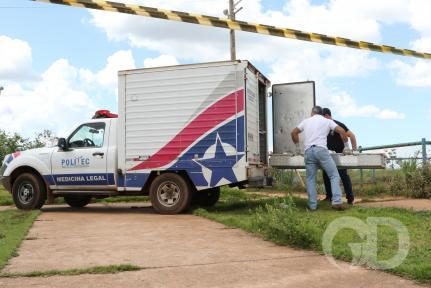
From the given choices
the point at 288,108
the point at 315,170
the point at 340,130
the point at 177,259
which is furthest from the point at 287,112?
the point at 177,259

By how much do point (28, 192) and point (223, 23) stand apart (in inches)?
264

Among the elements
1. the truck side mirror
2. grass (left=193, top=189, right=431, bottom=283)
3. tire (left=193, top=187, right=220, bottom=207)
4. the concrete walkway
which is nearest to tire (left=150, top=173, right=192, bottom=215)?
tire (left=193, top=187, right=220, bottom=207)

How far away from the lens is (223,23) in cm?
664

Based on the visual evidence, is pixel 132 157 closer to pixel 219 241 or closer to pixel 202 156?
pixel 202 156

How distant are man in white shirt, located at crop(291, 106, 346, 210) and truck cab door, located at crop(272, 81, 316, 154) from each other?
144 centimetres

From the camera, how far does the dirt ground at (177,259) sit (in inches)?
169

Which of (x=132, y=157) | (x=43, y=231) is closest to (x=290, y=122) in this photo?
(x=132, y=157)

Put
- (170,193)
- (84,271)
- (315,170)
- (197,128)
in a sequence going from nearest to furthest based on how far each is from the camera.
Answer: (84,271), (315,170), (197,128), (170,193)

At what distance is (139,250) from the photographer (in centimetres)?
575

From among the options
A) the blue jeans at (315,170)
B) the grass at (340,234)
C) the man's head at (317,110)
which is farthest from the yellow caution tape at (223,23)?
the grass at (340,234)

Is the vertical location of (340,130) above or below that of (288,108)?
below

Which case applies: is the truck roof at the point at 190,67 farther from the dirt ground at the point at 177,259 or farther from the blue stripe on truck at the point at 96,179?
the dirt ground at the point at 177,259

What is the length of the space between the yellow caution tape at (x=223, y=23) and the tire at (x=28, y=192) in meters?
6.09

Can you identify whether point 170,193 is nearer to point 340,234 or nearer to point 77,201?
point 77,201
